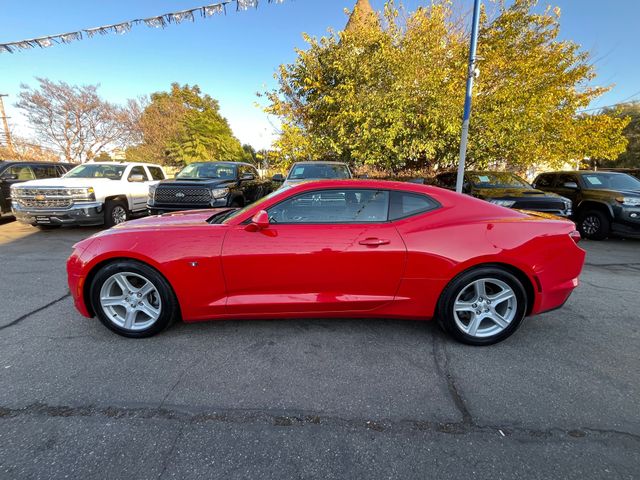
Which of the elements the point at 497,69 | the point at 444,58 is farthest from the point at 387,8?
the point at 497,69

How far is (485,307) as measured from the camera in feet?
9.14

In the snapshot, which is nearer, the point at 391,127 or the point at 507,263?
the point at 507,263

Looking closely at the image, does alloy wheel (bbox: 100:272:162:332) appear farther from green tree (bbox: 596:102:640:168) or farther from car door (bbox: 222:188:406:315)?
green tree (bbox: 596:102:640:168)

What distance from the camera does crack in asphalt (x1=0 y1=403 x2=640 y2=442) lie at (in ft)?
6.17

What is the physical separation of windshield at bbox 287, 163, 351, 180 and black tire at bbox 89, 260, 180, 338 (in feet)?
18.8

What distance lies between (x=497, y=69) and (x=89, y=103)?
98.3 ft

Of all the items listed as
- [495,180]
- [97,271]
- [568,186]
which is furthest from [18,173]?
[568,186]

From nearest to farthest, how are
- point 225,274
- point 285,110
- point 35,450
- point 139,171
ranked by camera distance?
point 35,450, point 225,274, point 139,171, point 285,110

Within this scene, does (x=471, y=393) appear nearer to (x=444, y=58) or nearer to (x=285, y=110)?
(x=444, y=58)

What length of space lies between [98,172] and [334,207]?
8.49 metres

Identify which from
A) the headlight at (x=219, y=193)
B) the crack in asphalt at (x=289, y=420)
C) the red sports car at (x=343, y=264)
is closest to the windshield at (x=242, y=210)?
the red sports car at (x=343, y=264)

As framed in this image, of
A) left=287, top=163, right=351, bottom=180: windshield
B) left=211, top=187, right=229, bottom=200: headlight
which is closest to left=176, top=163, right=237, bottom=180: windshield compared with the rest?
left=211, top=187, right=229, bottom=200: headlight

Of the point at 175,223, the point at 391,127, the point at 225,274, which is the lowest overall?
the point at 225,274

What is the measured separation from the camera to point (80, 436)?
1829 mm
